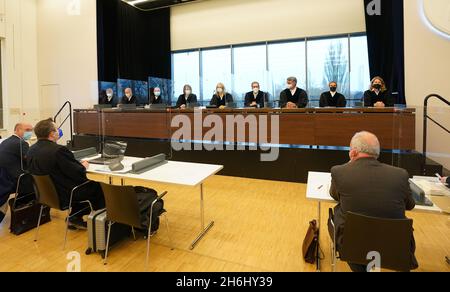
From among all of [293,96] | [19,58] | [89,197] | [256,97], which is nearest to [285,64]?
[256,97]

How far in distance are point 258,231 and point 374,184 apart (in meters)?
1.59

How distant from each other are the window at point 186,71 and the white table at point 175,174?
20.1 feet

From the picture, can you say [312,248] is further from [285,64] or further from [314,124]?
[285,64]

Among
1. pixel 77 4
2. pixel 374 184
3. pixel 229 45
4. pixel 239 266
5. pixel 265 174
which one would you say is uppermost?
pixel 77 4

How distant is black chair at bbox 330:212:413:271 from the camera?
1.58m

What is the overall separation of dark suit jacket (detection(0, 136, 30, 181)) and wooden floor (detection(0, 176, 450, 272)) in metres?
0.62

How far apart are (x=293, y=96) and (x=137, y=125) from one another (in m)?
3.25

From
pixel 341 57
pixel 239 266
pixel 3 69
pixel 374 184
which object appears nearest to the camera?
pixel 374 184

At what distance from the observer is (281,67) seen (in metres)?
7.85

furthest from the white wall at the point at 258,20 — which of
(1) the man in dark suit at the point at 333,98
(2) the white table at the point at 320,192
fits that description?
(2) the white table at the point at 320,192

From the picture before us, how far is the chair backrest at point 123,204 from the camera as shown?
2178mm
